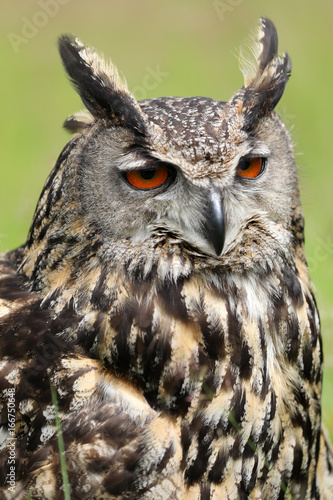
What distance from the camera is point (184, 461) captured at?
6.81 ft

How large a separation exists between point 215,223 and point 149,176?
0.76 feet

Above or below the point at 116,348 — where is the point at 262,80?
above

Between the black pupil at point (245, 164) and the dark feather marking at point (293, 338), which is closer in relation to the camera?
the black pupil at point (245, 164)

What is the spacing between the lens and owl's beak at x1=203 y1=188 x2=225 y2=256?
78.5 inches

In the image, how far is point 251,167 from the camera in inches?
84.4

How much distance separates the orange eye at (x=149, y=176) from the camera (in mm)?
2049

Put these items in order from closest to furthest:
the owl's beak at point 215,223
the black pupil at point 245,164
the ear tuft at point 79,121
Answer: the owl's beak at point 215,223, the black pupil at point 245,164, the ear tuft at point 79,121

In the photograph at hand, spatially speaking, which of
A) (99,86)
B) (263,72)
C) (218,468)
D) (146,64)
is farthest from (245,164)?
(146,64)

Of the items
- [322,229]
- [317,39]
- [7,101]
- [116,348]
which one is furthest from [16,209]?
[317,39]

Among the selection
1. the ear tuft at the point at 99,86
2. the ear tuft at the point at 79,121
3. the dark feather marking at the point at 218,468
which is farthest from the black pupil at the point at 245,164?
the dark feather marking at the point at 218,468

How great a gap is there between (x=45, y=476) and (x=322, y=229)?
3.35 m

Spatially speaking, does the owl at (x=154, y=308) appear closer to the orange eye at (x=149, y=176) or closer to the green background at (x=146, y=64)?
the orange eye at (x=149, y=176)

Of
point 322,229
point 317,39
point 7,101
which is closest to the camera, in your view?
point 322,229

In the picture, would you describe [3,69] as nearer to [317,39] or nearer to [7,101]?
[7,101]
